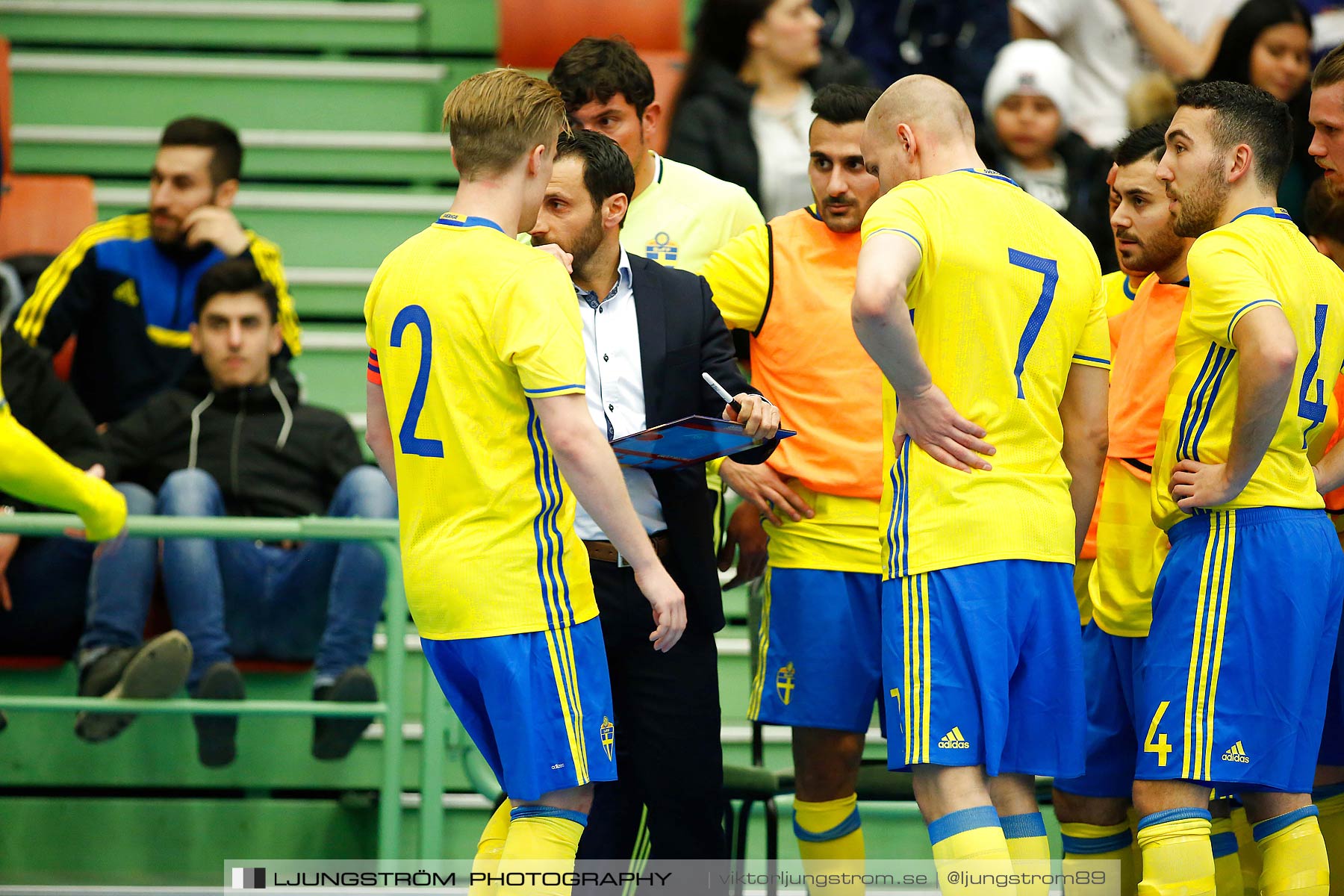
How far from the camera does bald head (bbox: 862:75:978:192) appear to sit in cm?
359

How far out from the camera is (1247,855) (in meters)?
4.26

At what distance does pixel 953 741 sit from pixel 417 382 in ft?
4.47

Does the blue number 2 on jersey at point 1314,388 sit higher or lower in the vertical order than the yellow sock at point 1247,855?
higher

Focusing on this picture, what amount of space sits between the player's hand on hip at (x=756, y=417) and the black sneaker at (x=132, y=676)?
2.15 metres

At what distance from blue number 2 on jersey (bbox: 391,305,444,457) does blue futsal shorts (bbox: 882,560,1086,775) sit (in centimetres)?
107

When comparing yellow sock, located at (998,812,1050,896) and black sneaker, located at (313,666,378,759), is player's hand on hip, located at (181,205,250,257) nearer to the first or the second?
black sneaker, located at (313,666,378,759)

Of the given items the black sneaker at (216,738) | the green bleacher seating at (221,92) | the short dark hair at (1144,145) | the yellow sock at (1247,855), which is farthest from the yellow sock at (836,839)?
the green bleacher seating at (221,92)

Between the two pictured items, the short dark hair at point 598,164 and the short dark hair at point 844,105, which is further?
the short dark hair at point 844,105

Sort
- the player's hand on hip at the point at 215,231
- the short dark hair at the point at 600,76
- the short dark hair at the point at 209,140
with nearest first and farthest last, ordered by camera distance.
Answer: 1. the short dark hair at the point at 600,76
2. the player's hand on hip at the point at 215,231
3. the short dark hair at the point at 209,140

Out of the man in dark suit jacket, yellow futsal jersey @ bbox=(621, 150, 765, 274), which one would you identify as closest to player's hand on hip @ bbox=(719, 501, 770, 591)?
the man in dark suit jacket

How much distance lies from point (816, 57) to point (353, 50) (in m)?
3.04

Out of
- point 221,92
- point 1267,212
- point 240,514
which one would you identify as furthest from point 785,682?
point 221,92

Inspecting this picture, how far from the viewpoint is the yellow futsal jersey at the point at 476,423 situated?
10.4 feet

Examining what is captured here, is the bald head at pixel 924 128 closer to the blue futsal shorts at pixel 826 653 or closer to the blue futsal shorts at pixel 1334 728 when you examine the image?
the blue futsal shorts at pixel 826 653
